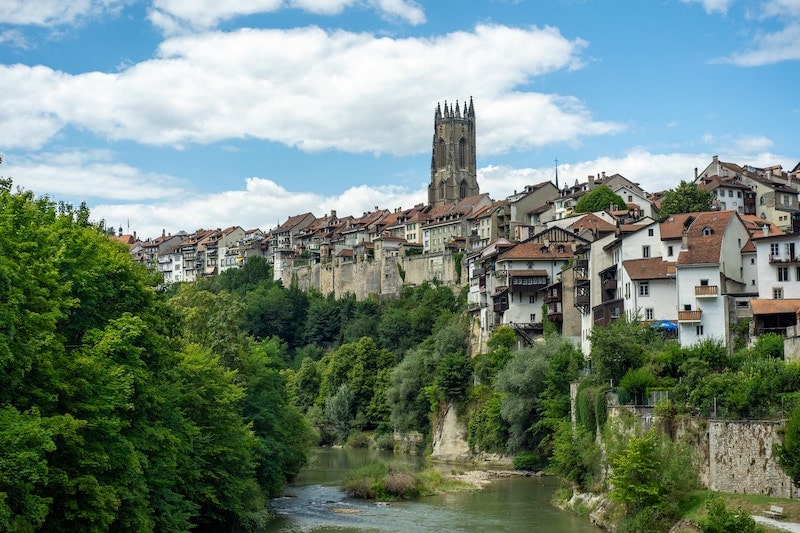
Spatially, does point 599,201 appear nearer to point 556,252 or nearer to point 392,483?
point 556,252

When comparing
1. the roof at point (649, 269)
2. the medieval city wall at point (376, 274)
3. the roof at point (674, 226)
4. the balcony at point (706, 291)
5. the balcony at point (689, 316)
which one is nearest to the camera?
the balcony at point (689, 316)

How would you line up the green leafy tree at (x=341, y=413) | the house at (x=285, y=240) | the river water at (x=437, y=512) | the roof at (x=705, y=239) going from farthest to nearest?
the house at (x=285, y=240) < the green leafy tree at (x=341, y=413) < the roof at (x=705, y=239) < the river water at (x=437, y=512)

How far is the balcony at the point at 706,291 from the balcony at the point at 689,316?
77 centimetres

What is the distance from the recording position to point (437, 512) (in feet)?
138

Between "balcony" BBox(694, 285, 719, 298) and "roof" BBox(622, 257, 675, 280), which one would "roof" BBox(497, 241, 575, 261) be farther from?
"balcony" BBox(694, 285, 719, 298)

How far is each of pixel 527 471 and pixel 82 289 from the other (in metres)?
35.5

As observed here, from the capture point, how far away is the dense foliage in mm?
19500

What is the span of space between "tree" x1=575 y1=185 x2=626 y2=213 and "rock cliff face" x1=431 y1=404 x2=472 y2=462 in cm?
2747

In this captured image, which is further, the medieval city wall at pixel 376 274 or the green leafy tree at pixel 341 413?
the medieval city wall at pixel 376 274

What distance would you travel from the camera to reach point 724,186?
82750mm

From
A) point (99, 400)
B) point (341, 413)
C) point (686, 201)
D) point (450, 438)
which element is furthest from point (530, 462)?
point (99, 400)

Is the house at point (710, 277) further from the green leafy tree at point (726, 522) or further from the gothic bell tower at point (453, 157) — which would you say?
the gothic bell tower at point (453, 157)

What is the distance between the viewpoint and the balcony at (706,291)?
46.0 m

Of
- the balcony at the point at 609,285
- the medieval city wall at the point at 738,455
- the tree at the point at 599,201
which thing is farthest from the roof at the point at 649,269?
the tree at the point at 599,201
